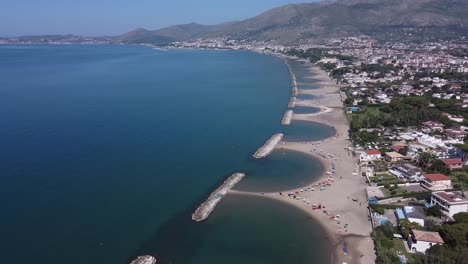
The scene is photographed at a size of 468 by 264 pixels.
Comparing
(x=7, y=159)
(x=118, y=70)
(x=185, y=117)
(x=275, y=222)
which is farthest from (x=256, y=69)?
(x=275, y=222)

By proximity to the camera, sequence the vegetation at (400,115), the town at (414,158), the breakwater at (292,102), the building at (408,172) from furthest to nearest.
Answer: the breakwater at (292,102), the vegetation at (400,115), the building at (408,172), the town at (414,158)

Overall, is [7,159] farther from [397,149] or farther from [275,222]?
[397,149]

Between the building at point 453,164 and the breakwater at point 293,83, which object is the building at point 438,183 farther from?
the breakwater at point 293,83

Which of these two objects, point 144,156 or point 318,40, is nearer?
point 144,156

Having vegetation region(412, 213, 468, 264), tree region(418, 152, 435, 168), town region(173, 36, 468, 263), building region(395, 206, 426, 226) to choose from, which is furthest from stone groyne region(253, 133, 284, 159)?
vegetation region(412, 213, 468, 264)

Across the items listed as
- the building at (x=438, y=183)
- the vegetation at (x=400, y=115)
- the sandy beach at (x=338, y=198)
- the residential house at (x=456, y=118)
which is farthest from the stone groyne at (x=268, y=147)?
the residential house at (x=456, y=118)

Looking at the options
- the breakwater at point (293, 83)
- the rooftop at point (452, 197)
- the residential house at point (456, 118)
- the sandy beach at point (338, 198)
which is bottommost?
the breakwater at point (293, 83)
